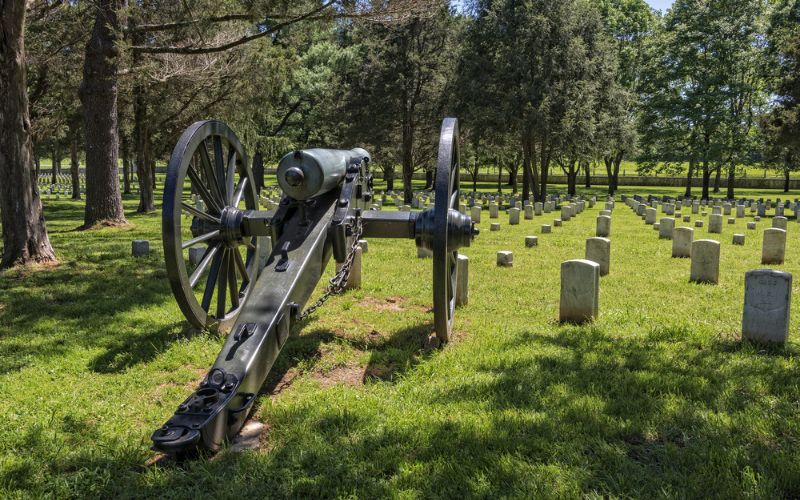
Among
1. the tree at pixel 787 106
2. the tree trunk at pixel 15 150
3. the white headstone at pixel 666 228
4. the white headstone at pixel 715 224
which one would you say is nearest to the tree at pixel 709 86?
the tree at pixel 787 106

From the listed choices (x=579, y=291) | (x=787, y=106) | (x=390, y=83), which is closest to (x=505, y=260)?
(x=579, y=291)

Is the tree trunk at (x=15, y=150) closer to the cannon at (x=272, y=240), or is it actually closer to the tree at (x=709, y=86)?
the cannon at (x=272, y=240)

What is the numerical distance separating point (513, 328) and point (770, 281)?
2197mm

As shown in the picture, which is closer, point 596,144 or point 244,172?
point 244,172

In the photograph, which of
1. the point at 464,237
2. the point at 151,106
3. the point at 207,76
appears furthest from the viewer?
the point at 151,106

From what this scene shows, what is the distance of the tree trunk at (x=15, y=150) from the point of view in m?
7.56

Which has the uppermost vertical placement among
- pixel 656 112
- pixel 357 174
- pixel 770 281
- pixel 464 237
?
pixel 656 112

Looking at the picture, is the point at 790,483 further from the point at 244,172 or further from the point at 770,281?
the point at 244,172

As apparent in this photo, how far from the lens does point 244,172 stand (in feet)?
19.5

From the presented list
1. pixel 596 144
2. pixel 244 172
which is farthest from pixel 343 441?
pixel 596 144

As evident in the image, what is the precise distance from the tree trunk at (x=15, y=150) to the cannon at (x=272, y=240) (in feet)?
12.6

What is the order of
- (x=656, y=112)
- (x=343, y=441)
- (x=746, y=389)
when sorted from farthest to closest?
(x=656, y=112), (x=746, y=389), (x=343, y=441)

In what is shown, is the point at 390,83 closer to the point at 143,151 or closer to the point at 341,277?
the point at 143,151

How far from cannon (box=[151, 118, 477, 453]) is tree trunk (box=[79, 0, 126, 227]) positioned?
731 centimetres
